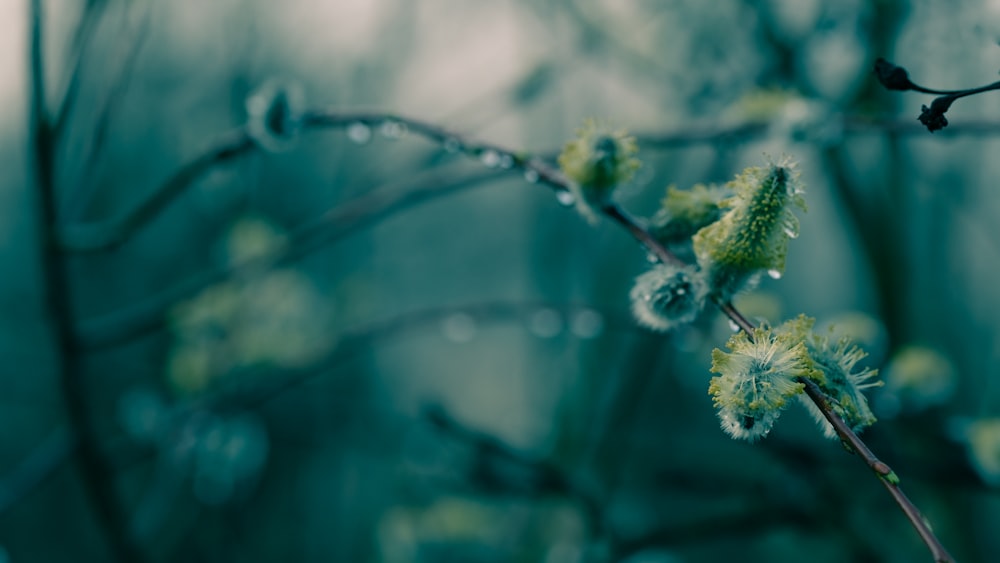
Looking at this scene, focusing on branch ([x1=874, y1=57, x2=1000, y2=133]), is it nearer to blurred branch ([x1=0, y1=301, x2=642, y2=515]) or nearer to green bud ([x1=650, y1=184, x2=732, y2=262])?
green bud ([x1=650, y1=184, x2=732, y2=262])

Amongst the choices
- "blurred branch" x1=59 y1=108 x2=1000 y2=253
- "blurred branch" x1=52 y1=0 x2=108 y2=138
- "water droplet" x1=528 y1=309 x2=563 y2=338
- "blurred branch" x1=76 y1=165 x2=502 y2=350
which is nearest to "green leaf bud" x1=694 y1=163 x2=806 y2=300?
"blurred branch" x1=59 y1=108 x2=1000 y2=253

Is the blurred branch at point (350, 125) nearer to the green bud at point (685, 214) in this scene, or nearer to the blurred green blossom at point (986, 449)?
the green bud at point (685, 214)

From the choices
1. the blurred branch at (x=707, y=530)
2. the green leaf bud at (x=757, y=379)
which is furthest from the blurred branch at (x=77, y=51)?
the blurred branch at (x=707, y=530)

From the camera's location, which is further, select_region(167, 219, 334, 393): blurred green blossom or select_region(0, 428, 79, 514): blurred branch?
select_region(167, 219, 334, 393): blurred green blossom

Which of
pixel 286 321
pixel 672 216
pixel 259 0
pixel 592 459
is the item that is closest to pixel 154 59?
pixel 259 0

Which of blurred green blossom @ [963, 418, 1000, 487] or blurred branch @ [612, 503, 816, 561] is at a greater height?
blurred green blossom @ [963, 418, 1000, 487]

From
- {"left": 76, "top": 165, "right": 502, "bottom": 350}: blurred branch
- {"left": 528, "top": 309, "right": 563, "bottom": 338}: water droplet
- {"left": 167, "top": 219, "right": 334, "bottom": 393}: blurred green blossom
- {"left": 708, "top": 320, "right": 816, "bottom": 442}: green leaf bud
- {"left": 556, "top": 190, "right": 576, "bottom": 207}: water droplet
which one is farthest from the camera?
{"left": 167, "top": 219, "right": 334, "bottom": 393}: blurred green blossom
